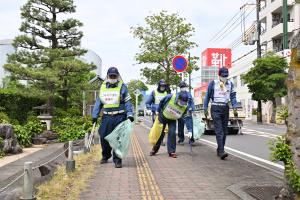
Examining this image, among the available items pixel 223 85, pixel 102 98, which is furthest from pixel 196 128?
pixel 102 98

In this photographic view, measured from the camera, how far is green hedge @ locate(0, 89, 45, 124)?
21502 mm

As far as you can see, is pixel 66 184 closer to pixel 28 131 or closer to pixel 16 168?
pixel 16 168

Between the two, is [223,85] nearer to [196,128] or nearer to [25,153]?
[196,128]

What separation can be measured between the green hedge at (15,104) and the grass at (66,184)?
13.8m

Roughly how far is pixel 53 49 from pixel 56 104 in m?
4.95

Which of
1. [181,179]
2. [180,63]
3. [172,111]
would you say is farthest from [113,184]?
[180,63]

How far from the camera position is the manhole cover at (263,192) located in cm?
561

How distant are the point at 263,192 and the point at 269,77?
29696 millimetres

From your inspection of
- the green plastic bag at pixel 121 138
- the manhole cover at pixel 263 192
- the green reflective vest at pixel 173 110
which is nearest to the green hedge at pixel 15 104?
the green reflective vest at pixel 173 110

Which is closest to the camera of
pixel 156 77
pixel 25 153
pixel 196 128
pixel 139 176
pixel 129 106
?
pixel 139 176

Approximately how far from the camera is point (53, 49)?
22.2 metres

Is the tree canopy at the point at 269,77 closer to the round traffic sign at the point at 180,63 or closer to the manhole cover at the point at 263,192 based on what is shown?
the round traffic sign at the point at 180,63

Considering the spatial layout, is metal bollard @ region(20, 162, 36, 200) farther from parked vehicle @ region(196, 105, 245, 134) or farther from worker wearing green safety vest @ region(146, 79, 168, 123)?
parked vehicle @ region(196, 105, 245, 134)

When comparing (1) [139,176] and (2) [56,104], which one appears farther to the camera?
(2) [56,104]
